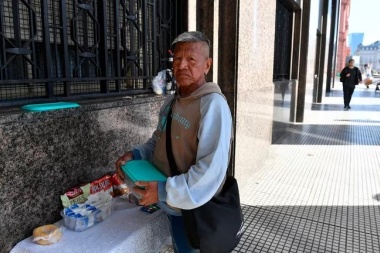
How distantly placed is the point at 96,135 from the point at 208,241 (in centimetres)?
128

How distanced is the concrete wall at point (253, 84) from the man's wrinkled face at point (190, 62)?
2.28 meters

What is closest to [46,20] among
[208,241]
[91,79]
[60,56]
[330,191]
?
[60,56]

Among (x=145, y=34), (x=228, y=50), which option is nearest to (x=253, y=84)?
(x=228, y=50)

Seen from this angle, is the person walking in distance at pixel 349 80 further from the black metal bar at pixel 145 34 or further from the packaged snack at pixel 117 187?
the packaged snack at pixel 117 187

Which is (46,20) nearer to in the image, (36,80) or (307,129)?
(36,80)

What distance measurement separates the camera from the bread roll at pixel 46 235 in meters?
1.95

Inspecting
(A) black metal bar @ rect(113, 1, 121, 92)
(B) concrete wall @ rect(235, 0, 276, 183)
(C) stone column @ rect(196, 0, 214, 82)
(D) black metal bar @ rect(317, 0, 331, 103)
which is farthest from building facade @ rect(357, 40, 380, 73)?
(A) black metal bar @ rect(113, 1, 121, 92)

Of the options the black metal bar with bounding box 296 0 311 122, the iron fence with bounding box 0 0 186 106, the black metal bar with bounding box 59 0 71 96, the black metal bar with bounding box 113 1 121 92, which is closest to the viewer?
the iron fence with bounding box 0 0 186 106

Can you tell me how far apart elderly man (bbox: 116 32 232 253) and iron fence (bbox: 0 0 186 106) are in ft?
3.44

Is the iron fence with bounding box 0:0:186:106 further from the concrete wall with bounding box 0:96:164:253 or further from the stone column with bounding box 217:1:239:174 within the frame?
the stone column with bounding box 217:1:239:174

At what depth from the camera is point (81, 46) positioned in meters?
2.62

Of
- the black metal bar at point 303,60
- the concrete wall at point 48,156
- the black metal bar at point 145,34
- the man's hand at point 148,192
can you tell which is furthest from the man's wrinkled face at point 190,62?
the black metal bar at point 303,60

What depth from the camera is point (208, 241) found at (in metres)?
1.65

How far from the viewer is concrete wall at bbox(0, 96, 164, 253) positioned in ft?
6.24
